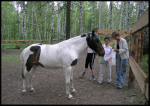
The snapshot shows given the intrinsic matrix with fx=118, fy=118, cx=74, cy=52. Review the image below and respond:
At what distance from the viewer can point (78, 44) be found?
3.68 metres

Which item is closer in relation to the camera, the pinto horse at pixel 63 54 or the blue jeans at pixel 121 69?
the pinto horse at pixel 63 54

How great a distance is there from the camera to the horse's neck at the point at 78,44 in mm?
3655

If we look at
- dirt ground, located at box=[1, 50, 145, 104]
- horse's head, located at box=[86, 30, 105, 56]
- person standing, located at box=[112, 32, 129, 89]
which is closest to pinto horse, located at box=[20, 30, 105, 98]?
horse's head, located at box=[86, 30, 105, 56]

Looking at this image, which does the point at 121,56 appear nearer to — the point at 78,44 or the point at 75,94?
the point at 78,44

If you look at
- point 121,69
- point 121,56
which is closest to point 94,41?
point 121,56

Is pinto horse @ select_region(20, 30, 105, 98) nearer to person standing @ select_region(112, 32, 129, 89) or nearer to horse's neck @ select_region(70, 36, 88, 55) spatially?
horse's neck @ select_region(70, 36, 88, 55)

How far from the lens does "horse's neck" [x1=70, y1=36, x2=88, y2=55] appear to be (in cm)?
366

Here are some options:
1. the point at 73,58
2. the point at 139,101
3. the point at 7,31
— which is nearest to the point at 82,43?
the point at 73,58

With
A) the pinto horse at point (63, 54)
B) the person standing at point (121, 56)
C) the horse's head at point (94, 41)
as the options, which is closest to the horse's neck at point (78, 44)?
the pinto horse at point (63, 54)

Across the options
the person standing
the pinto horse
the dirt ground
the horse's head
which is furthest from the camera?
the person standing

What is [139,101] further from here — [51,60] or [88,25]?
[88,25]

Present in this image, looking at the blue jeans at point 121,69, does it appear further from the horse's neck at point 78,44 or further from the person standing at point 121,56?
the horse's neck at point 78,44

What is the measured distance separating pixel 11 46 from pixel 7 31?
13683 millimetres

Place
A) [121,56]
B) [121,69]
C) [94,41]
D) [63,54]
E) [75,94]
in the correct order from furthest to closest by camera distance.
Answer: [121,69] → [121,56] → [75,94] → [94,41] → [63,54]
